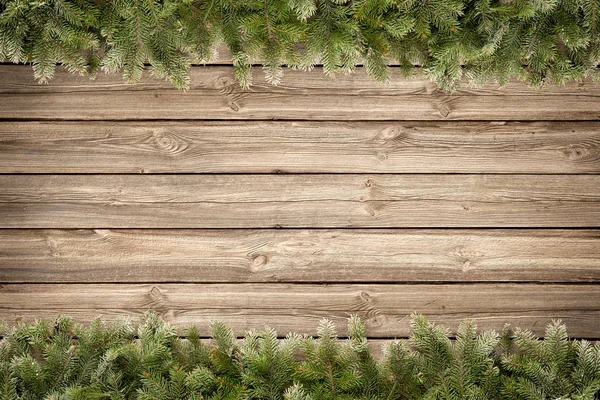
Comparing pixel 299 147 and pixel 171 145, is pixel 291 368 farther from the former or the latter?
pixel 171 145

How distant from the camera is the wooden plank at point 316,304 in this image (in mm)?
1626

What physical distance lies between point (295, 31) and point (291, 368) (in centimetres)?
92

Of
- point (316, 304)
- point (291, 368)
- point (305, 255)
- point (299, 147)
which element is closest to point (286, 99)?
point (299, 147)

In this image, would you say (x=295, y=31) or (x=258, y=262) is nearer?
(x=295, y=31)

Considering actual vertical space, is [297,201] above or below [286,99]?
below

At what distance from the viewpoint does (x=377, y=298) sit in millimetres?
1643

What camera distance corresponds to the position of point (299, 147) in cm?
163

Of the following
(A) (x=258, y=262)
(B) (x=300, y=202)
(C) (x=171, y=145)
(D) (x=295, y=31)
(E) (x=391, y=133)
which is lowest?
(A) (x=258, y=262)

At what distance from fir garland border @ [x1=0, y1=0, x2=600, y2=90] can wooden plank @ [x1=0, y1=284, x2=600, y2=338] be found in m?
0.78

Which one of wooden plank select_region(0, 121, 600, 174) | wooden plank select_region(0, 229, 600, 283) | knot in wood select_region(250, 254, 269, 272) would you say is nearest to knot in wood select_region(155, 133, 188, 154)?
wooden plank select_region(0, 121, 600, 174)

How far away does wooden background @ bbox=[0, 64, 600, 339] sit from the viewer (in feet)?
5.32

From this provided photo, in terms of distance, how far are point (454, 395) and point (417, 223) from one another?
0.65 m

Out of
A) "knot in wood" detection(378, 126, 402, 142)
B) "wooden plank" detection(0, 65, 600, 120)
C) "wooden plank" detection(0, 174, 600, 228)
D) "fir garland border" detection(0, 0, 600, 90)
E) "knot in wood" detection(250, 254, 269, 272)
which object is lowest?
"knot in wood" detection(250, 254, 269, 272)

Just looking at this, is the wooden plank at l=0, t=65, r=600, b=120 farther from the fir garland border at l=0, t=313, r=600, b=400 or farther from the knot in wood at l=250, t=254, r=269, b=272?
the fir garland border at l=0, t=313, r=600, b=400
